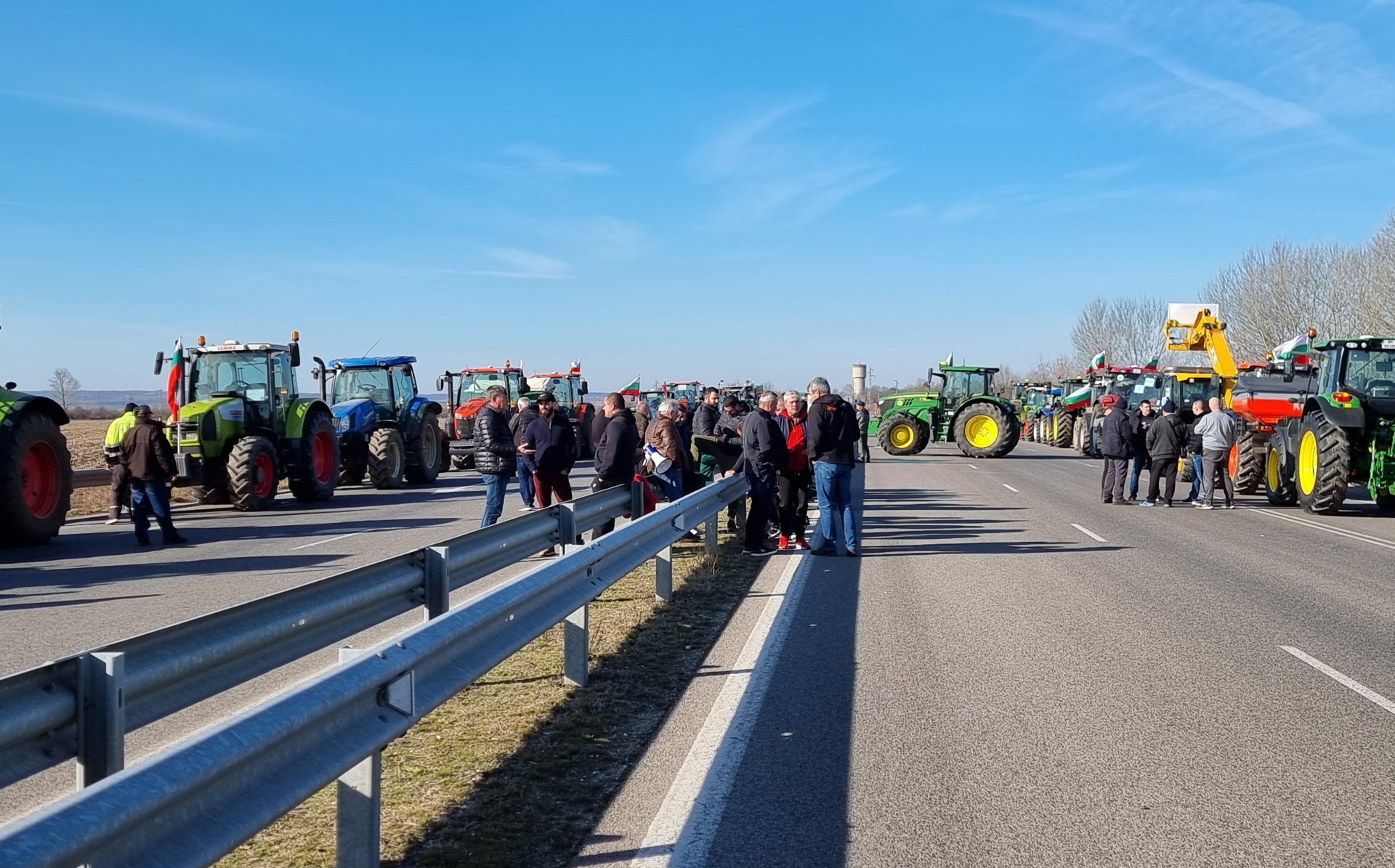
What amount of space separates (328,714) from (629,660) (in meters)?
4.18

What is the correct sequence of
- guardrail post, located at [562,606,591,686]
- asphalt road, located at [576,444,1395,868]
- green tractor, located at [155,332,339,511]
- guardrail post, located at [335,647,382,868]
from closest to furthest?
guardrail post, located at [335,647,382,868] < asphalt road, located at [576,444,1395,868] < guardrail post, located at [562,606,591,686] < green tractor, located at [155,332,339,511]

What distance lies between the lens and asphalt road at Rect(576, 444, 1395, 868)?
4520 mm

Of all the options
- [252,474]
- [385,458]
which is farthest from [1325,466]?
[385,458]

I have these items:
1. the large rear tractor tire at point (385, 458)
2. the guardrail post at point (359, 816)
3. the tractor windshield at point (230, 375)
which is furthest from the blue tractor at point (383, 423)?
the guardrail post at point (359, 816)

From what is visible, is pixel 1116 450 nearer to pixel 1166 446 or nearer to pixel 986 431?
pixel 1166 446

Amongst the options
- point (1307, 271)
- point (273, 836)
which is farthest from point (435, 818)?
point (1307, 271)

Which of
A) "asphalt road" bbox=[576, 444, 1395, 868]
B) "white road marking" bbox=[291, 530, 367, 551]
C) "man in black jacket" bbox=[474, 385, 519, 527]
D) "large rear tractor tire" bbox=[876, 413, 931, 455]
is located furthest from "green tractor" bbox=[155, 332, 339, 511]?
Answer: "large rear tractor tire" bbox=[876, 413, 931, 455]

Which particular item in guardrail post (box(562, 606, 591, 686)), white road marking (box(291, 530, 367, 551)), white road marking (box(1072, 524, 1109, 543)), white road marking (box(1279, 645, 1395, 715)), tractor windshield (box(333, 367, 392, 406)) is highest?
tractor windshield (box(333, 367, 392, 406))

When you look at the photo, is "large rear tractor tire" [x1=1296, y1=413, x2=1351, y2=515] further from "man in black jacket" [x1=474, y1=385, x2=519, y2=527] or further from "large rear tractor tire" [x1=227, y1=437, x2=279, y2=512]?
"large rear tractor tire" [x1=227, y1=437, x2=279, y2=512]

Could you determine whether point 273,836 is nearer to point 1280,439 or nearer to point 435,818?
point 435,818

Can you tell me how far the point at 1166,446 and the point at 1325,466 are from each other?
2.42m

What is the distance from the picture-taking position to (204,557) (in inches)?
531

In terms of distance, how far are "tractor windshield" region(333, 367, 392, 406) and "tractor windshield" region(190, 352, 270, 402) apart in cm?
444

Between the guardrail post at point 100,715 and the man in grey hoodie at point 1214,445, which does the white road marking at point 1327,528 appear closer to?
the man in grey hoodie at point 1214,445
